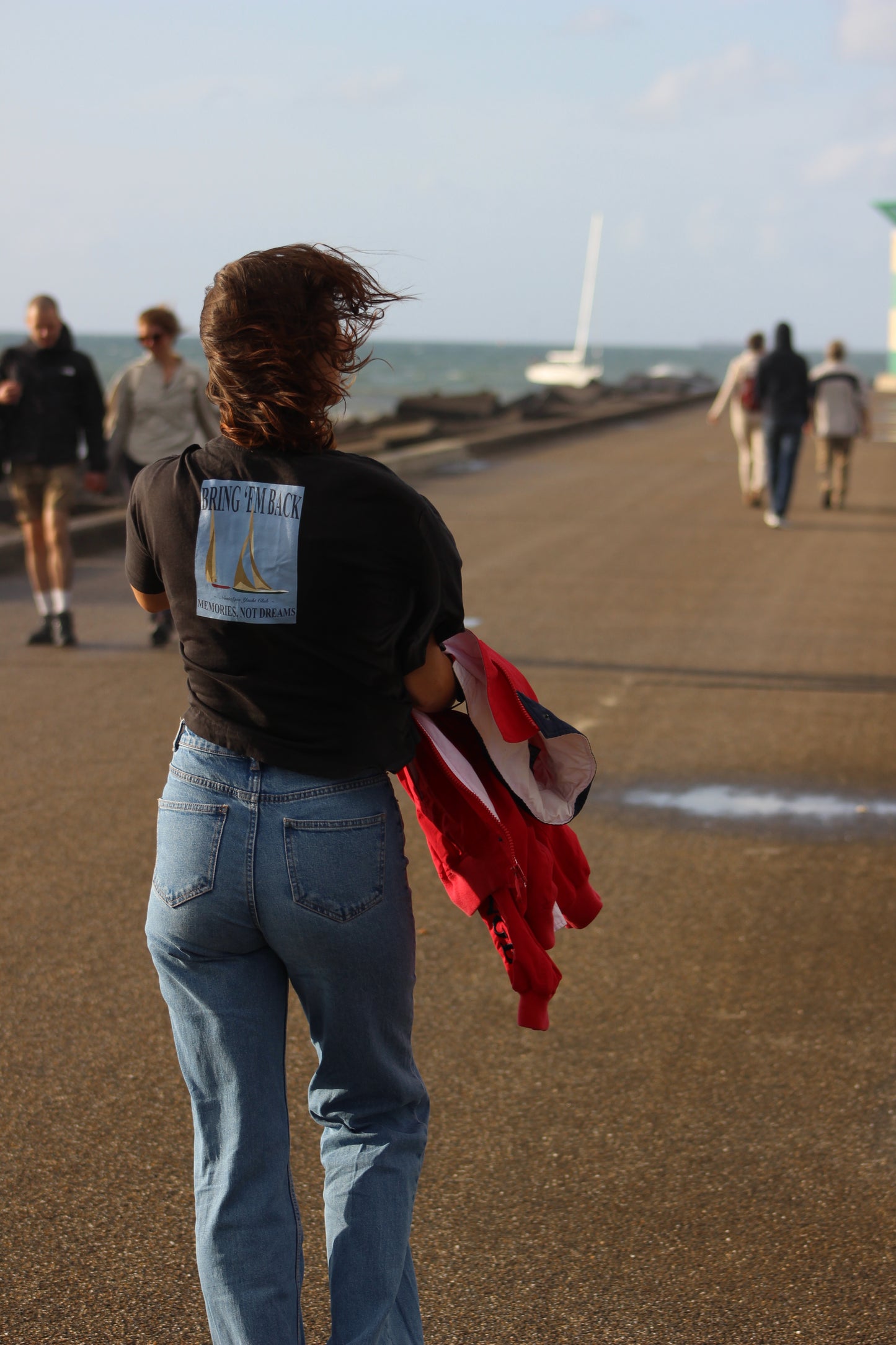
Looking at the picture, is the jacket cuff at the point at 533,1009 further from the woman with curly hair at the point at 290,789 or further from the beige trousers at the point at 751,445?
the beige trousers at the point at 751,445

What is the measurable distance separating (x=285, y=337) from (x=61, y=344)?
277 inches

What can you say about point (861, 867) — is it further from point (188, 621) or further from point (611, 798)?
point (188, 621)

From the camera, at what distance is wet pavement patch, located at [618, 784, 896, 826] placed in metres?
5.77

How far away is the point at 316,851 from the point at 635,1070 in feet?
6.40

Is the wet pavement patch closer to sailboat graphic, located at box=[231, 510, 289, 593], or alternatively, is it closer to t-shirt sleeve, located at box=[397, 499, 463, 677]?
t-shirt sleeve, located at box=[397, 499, 463, 677]

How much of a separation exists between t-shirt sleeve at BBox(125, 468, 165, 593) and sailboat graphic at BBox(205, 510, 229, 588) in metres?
0.17

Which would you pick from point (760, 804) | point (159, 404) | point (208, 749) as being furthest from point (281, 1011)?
point (159, 404)

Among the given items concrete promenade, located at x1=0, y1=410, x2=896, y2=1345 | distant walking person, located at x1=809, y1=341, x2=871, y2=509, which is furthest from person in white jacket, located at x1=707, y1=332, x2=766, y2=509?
concrete promenade, located at x1=0, y1=410, x2=896, y2=1345

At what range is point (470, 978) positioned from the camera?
433 cm

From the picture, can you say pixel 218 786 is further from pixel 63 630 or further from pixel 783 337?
pixel 783 337

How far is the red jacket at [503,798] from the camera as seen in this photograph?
2.32 metres

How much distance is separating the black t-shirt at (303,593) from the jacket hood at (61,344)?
6.82 m

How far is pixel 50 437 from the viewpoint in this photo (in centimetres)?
847

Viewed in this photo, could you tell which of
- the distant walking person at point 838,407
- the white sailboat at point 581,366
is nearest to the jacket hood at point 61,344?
the distant walking person at point 838,407
